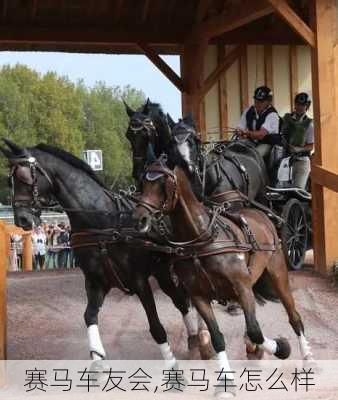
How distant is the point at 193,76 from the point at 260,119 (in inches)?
156

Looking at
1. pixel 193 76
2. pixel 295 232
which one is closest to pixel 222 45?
pixel 193 76

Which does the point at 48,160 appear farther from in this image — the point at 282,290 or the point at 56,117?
the point at 56,117

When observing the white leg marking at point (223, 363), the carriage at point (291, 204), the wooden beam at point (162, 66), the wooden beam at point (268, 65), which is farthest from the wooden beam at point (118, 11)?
the white leg marking at point (223, 363)

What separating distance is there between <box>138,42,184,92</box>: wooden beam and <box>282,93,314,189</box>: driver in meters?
3.19

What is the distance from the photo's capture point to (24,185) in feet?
22.5

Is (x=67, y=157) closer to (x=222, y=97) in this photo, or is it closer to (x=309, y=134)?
(x=309, y=134)

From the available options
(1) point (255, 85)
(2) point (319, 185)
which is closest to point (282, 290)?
(2) point (319, 185)

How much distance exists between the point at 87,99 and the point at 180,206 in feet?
184

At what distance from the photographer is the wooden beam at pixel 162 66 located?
47.1 ft

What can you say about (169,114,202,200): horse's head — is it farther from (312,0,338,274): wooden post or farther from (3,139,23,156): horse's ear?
(312,0,338,274): wooden post

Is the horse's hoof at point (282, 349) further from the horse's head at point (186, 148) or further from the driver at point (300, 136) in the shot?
the driver at point (300, 136)

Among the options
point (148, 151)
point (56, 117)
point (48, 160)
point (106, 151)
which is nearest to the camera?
point (48, 160)

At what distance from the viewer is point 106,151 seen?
5691 cm

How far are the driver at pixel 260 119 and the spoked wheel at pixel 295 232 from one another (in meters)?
1.18
